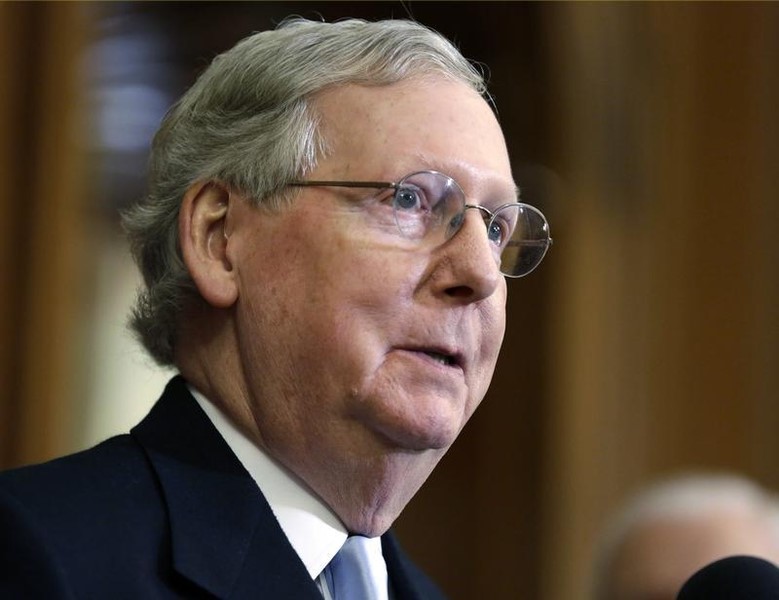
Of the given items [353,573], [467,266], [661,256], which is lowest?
[661,256]

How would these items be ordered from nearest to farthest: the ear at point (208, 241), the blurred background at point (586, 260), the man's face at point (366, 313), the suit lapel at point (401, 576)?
the man's face at point (366, 313), the ear at point (208, 241), the suit lapel at point (401, 576), the blurred background at point (586, 260)

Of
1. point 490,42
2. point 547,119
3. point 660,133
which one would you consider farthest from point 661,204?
point 490,42

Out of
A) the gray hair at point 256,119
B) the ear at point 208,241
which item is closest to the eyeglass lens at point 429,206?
the gray hair at point 256,119

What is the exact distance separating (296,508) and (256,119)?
66 cm

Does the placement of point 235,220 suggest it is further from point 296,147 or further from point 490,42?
point 490,42

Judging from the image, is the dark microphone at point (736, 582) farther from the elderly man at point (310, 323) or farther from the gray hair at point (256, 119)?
the gray hair at point (256, 119)

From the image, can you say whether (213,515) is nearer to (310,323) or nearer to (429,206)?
(310,323)

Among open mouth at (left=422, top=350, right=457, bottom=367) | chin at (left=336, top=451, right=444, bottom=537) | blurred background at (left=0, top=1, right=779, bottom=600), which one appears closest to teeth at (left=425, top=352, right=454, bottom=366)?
open mouth at (left=422, top=350, right=457, bottom=367)

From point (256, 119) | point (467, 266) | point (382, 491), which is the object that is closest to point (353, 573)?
point (382, 491)

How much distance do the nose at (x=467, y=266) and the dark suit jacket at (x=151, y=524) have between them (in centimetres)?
44

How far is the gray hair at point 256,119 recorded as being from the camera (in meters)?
1.98

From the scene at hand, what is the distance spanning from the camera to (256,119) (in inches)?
79.9

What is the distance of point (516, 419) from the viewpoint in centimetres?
531

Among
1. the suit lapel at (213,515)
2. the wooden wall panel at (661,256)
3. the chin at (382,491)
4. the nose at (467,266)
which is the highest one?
the nose at (467,266)
